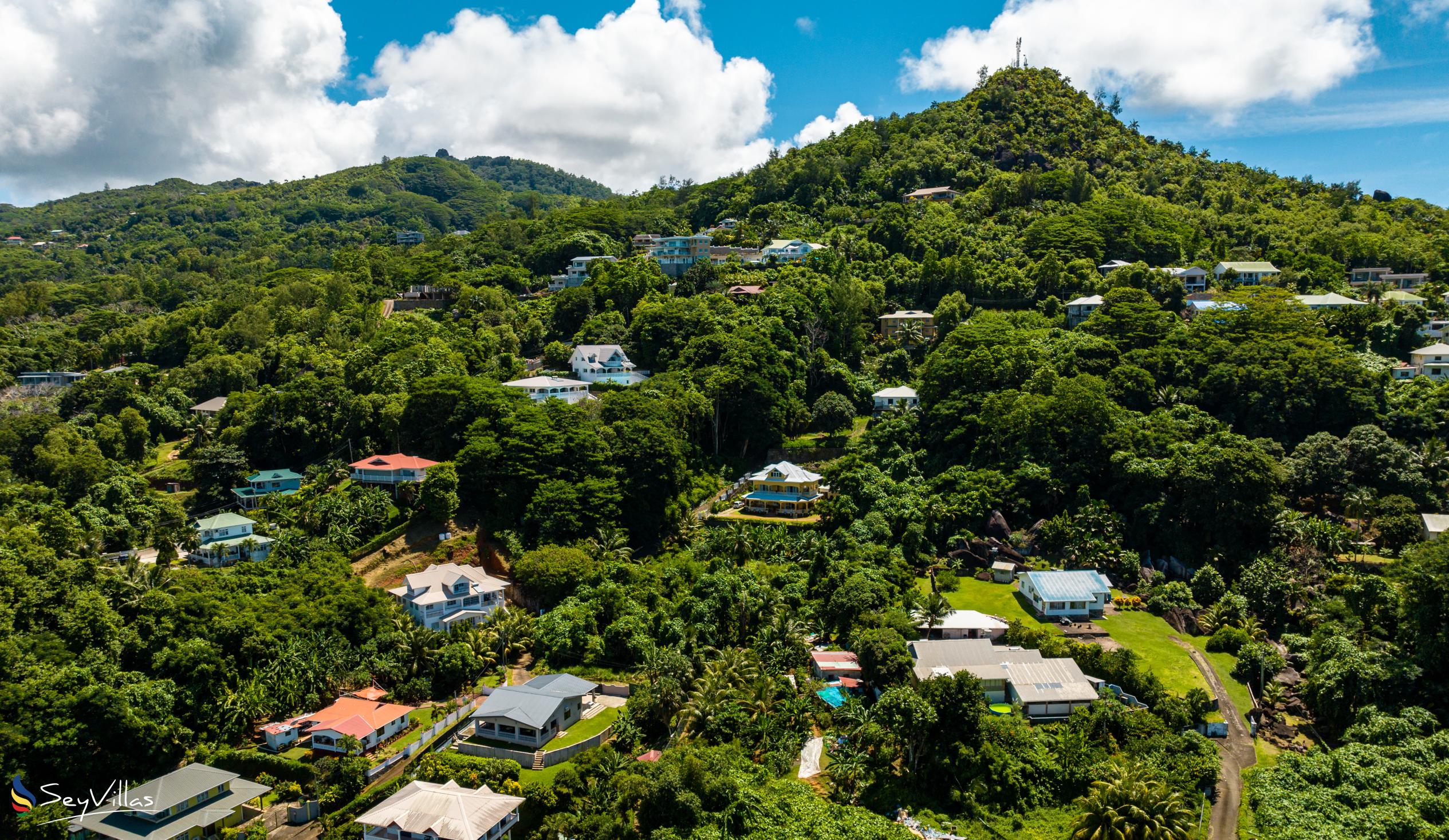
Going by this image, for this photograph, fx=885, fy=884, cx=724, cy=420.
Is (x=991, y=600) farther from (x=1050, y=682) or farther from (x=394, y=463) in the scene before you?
(x=394, y=463)

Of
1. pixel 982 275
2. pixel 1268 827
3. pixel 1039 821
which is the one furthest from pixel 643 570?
pixel 982 275

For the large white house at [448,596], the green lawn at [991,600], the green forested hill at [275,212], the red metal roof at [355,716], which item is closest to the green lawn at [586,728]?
the red metal roof at [355,716]

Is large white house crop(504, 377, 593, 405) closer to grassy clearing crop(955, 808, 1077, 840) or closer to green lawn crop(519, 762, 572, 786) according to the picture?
green lawn crop(519, 762, 572, 786)

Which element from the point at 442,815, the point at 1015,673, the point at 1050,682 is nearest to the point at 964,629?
the point at 1015,673

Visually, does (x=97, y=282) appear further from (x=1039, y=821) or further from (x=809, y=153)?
(x=1039, y=821)

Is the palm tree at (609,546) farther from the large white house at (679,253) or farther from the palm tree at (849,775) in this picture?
the large white house at (679,253)
